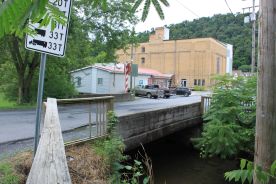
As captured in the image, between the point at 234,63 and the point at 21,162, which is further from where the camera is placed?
the point at 234,63

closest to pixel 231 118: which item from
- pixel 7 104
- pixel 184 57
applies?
pixel 7 104

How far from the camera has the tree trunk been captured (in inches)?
126

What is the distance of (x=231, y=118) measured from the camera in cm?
1249

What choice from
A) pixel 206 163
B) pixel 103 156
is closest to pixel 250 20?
pixel 206 163

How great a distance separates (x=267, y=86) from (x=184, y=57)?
186ft

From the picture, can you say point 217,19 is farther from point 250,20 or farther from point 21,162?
point 21,162

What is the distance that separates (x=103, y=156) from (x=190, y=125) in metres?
10.6

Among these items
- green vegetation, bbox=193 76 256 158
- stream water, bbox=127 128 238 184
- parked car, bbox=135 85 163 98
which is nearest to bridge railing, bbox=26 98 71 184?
stream water, bbox=127 128 238 184

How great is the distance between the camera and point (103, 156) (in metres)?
6.47

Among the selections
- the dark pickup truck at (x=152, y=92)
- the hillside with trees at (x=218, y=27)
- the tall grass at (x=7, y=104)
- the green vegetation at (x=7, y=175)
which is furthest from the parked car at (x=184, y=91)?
the green vegetation at (x=7, y=175)

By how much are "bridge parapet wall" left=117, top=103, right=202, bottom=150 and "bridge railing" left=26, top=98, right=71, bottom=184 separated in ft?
13.6

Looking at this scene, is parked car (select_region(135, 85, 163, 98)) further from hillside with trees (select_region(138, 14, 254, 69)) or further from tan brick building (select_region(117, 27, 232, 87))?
tan brick building (select_region(117, 27, 232, 87))

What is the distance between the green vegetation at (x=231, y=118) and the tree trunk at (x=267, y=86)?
8.56m

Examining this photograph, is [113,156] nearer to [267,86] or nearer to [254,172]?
[267,86]
